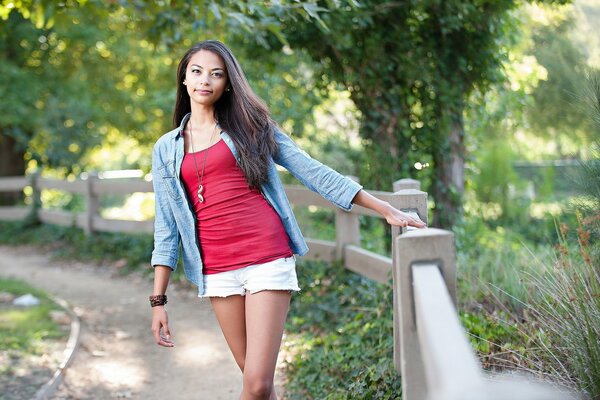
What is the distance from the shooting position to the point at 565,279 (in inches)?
141

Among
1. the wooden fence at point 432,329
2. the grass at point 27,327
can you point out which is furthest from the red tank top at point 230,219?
the grass at point 27,327

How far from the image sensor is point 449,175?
7.88 m

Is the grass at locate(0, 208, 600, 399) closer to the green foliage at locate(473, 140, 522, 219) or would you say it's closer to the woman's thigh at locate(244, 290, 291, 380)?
the woman's thigh at locate(244, 290, 291, 380)

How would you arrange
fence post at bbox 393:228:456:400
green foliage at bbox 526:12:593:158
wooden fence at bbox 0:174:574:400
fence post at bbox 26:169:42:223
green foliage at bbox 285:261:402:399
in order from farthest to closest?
1. fence post at bbox 26:169:42:223
2. green foliage at bbox 526:12:593:158
3. green foliage at bbox 285:261:402:399
4. fence post at bbox 393:228:456:400
5. wooden fence at bbox 0:174:574:400

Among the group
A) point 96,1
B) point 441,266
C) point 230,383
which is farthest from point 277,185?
point 96,1

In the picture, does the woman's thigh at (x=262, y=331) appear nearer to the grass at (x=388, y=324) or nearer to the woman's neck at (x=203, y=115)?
the woman's neck at (x=203, y=115)

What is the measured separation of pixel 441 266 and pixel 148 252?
28.2ft

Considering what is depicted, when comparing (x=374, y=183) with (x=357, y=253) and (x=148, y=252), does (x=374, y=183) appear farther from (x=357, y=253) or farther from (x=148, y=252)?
(x=148, y=252)

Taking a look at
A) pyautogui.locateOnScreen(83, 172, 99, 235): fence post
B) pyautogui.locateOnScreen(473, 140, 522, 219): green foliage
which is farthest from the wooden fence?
pyautogui.locateOnScreen(473, 140, 522, 219): green foliage

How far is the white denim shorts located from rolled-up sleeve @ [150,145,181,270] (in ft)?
0.76

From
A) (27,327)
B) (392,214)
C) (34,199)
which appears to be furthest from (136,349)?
(34,199)

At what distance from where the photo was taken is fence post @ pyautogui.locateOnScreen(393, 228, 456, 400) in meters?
2.32

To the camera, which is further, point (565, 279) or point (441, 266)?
point (565, 279)

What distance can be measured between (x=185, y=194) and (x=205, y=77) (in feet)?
1.78
